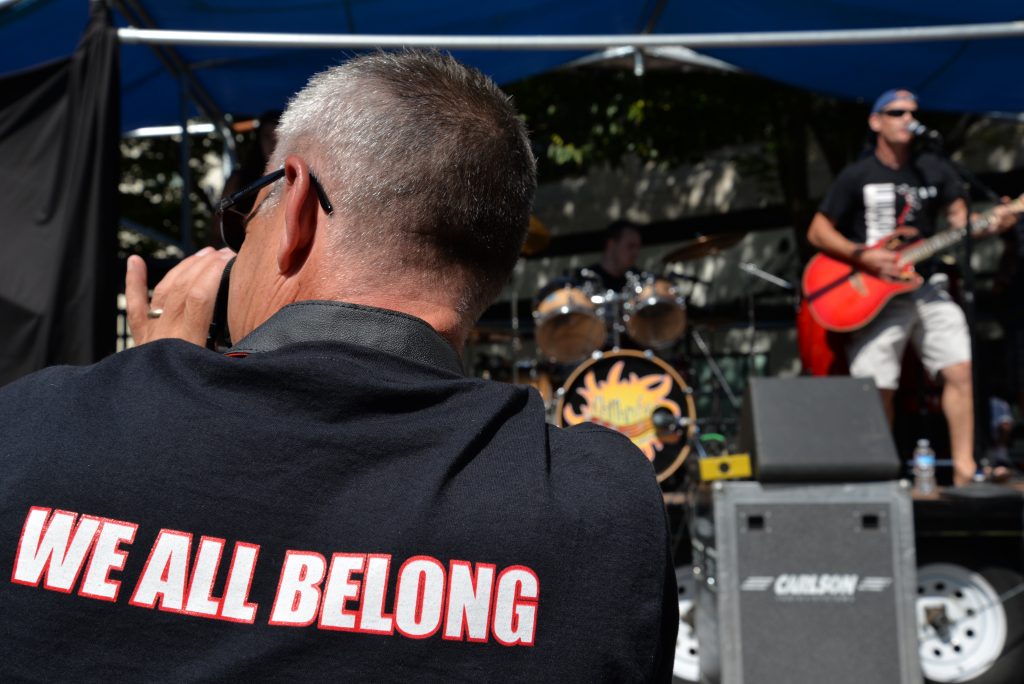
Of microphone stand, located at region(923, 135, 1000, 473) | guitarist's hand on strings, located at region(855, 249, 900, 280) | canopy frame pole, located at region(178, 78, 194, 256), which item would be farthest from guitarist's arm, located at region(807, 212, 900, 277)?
canopy frame pole, located at region(178, 78, 194, 256)

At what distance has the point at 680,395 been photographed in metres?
6.53

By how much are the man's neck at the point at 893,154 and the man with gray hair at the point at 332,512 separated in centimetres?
482

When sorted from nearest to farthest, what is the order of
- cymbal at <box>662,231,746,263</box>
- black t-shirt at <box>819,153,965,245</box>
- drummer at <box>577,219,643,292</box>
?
black t-shirt at <box>819,153,965,245</box>, drummer at <box>577,219,643,292</box>, cymbal at <box>662,231,746,263</box>

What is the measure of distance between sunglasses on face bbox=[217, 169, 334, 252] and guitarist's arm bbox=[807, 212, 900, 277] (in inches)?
173

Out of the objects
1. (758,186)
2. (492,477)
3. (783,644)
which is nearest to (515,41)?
(783,644)

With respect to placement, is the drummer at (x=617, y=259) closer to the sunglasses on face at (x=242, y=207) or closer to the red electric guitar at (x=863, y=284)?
the red electric guitar at (x=863, y=284)

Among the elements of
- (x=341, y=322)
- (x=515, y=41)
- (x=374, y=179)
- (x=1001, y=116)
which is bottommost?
(x=341, y=322)

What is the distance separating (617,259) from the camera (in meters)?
7.34

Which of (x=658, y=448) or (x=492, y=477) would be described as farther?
(x=658, y=448)

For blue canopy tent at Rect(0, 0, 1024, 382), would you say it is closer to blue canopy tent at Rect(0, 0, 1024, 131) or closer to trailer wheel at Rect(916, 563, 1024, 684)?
blue canopy tent at Rect(0, 0, 1024, 131)

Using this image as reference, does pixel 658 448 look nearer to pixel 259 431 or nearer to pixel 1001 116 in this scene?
pixel 1001 116

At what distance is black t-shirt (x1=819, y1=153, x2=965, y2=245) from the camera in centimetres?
524

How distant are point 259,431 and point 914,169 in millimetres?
5165

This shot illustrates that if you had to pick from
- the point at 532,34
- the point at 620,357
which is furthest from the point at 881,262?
the point at 532,34
